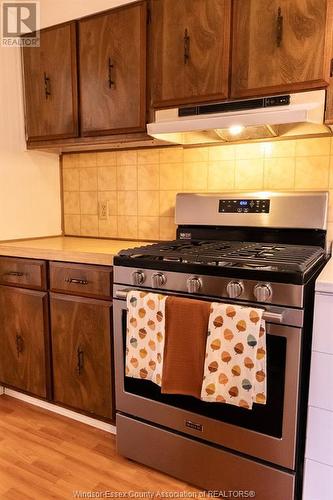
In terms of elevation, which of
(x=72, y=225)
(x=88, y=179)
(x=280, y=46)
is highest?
(x=280, y=46)

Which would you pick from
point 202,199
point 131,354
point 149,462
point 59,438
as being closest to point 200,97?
point 202,199

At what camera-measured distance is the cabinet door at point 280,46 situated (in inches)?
55.8

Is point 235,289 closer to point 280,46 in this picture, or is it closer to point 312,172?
point 312,172

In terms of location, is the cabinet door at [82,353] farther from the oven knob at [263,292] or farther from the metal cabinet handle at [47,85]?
the metal cabinet handle at [47,85]

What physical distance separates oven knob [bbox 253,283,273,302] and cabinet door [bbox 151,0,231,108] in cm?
88

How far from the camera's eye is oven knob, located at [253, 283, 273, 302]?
1.22 metres

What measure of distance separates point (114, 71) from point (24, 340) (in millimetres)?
1506

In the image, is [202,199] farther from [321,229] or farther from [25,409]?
[25,409]

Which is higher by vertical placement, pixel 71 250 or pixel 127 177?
pixel 127 177

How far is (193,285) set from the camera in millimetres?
1354

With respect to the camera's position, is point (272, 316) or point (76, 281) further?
point (76, 281)

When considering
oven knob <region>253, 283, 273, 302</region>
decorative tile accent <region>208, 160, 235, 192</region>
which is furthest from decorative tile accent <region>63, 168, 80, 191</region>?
oven knob <region>253, 283, 273, 302</region>

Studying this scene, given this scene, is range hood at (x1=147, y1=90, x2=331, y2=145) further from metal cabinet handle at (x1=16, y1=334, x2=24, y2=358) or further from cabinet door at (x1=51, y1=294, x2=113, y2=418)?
metal cabinet handle at (x1=16, y1=334, x2=24, y2=358)

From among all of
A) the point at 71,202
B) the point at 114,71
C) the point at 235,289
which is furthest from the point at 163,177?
the point at 235,289
